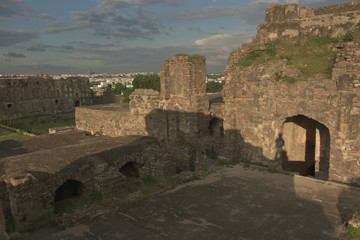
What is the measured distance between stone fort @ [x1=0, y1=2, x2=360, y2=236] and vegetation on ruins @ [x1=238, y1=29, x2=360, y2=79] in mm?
258

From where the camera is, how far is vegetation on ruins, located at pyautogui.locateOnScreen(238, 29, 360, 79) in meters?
9.73

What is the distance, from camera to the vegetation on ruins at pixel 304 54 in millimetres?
9727

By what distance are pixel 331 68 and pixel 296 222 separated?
539 cm

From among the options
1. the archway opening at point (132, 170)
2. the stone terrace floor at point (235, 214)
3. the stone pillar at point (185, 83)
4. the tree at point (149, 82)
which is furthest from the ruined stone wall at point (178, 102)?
the tree at point (149, 82)

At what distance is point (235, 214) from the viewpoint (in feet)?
22.9

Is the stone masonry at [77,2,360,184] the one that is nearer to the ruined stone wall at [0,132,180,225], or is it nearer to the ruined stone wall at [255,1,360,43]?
the ruined stone wall at [255,1,360,43]

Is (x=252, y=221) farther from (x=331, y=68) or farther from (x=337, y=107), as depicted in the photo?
(x=331, y=68)

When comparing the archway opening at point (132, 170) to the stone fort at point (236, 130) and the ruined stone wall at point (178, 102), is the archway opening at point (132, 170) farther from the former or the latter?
the ruined stone wall at point (178, 102)

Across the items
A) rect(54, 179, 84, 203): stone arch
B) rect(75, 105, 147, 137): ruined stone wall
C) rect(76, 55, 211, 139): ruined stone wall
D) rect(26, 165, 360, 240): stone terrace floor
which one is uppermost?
rect(76, 55, 211, 139): ruined stone wall

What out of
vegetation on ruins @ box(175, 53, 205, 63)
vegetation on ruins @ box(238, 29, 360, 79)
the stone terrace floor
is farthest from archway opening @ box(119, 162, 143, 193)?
vegetation on ruins @ box(238, 29, 360, 79)

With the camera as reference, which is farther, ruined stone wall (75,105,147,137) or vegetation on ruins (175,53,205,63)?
ruined stone wall (75,105,147,137)

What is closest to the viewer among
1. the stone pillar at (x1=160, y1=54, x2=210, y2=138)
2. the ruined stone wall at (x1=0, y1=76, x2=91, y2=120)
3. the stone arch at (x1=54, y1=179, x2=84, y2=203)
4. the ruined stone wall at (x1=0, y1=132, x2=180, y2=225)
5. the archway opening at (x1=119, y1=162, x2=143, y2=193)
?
the ruined stone wall at (x1=0, y1=132, x2=180, y2=225)

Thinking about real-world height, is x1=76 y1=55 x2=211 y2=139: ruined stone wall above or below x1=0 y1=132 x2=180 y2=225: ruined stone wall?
above

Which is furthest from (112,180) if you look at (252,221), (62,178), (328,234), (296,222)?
(328,234)
